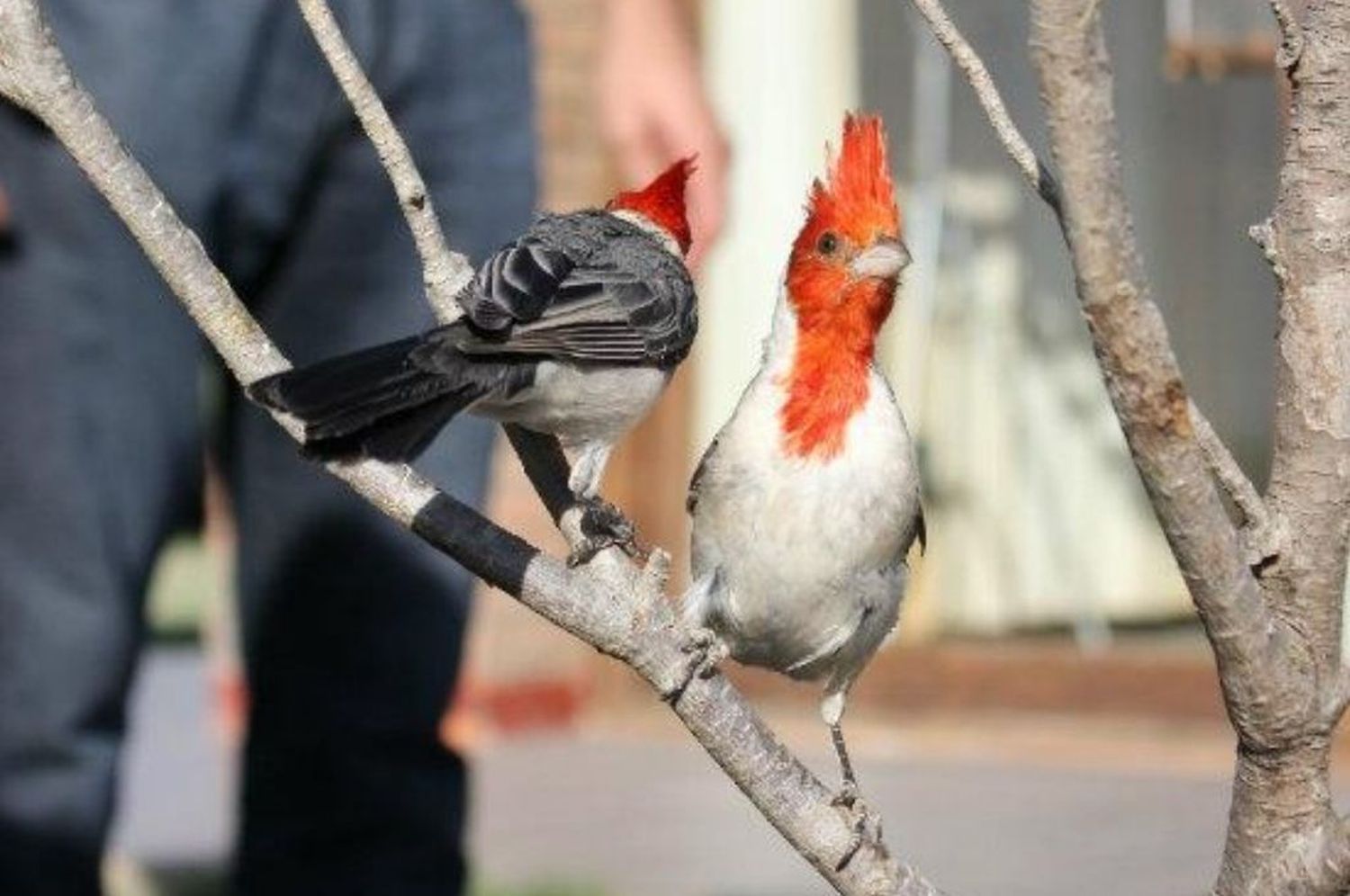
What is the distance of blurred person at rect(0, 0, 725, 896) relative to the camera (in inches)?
159

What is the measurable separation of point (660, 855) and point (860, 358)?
16.7ft

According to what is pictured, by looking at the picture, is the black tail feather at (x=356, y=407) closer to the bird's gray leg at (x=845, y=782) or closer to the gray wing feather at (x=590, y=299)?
the gray wing feather at (x=590, y=299)

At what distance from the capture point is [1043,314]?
31.9 ft

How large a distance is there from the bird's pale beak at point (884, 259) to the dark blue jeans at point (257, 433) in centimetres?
207

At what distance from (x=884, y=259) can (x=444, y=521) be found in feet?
1.06

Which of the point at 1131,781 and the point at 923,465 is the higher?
the point at 923,465

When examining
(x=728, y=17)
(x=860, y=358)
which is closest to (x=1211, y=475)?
(x=860, y=358)

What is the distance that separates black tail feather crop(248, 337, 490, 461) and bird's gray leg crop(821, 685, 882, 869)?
398 millimetres

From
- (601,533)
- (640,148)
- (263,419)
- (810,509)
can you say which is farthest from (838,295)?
(263,419)

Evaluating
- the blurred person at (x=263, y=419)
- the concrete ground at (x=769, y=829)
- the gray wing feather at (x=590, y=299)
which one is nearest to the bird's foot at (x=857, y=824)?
the gray wing feather at (x=590, y=299)

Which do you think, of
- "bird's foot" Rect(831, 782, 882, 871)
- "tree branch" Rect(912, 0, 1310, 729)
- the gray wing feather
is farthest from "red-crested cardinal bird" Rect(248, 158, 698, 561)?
"tree branch" Rect(912, 0, 1310, 729)

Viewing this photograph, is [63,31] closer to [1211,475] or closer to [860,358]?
[860,358]

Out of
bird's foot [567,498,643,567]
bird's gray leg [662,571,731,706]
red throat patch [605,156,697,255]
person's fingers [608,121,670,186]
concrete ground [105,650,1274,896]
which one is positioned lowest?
concrete ground [105,650,1274,896]

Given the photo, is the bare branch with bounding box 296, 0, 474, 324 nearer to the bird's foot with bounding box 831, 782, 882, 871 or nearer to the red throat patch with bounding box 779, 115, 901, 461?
the red throat patch with bounding box 779, 115, 901, 461
